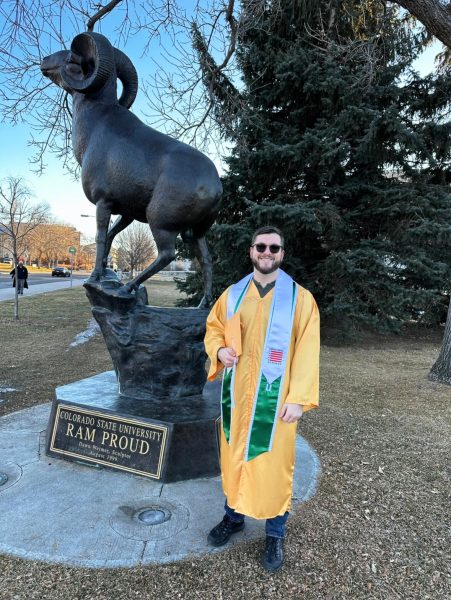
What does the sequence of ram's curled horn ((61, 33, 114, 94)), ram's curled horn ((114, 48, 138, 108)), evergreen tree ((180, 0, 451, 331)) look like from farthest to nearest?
evergreen tree ((180, 0, 451, 331)) < ram's curled horn ((114, 48, 138, 108)) < ram's curled horn ((61, 33, 114, 94))

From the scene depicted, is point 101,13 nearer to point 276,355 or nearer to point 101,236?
point 101,236

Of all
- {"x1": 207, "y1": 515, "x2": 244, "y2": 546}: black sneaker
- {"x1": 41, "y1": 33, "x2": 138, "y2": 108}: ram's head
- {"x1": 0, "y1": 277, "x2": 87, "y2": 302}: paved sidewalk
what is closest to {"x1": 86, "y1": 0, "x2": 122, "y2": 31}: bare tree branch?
{"x1": 41, "y1": 33, "x2": 138, "y2": 108}: ram's head

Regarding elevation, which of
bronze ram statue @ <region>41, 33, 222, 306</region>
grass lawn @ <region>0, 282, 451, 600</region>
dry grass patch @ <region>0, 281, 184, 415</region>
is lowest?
dry grass patch @ <region>0, 281, 184, 415</region>

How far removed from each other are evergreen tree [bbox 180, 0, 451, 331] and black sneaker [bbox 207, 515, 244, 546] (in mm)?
7606

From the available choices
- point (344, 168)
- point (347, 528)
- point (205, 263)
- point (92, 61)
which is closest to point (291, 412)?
point (347, 528)

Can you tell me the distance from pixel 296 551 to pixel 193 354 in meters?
1.88

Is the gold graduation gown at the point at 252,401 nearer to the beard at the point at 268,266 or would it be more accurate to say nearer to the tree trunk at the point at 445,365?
the beard at the point at 268,266

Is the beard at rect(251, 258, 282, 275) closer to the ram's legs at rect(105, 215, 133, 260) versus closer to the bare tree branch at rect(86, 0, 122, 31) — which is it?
the ram's legs at rect(105, 215, 133, 260)

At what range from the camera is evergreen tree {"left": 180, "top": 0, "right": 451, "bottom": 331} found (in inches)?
384

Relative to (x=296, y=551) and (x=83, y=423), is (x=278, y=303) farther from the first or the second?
(x=83, y=423)

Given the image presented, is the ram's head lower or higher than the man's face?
higher

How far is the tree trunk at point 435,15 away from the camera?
20.8 feet

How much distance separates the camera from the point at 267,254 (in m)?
2.39

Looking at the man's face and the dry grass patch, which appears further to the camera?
the dry grass patch
